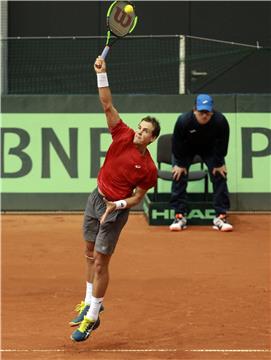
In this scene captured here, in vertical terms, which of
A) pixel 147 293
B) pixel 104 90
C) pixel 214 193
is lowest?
pixel 147 293

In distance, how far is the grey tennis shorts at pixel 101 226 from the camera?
7348 mm

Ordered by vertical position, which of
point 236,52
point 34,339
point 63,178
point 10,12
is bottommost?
point 34,339

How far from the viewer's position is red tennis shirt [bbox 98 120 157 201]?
24.0ft

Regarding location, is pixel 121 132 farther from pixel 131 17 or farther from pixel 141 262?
pixel 141 262

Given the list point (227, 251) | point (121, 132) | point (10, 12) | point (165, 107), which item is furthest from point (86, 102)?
point (121, 132)

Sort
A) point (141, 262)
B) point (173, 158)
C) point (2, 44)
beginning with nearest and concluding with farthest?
point (141, 262) → point (173, 158) → point (2, 44)

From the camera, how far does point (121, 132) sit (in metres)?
7.39

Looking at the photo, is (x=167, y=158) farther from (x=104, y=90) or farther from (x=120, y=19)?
(x=104, y=90)

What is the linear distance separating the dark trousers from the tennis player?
5289mm

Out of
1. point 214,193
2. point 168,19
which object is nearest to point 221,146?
point 214,193

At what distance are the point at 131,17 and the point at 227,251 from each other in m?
4.63

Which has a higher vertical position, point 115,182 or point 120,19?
point 120,19

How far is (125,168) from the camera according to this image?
289 inches

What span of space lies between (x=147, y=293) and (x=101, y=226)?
1.96m
